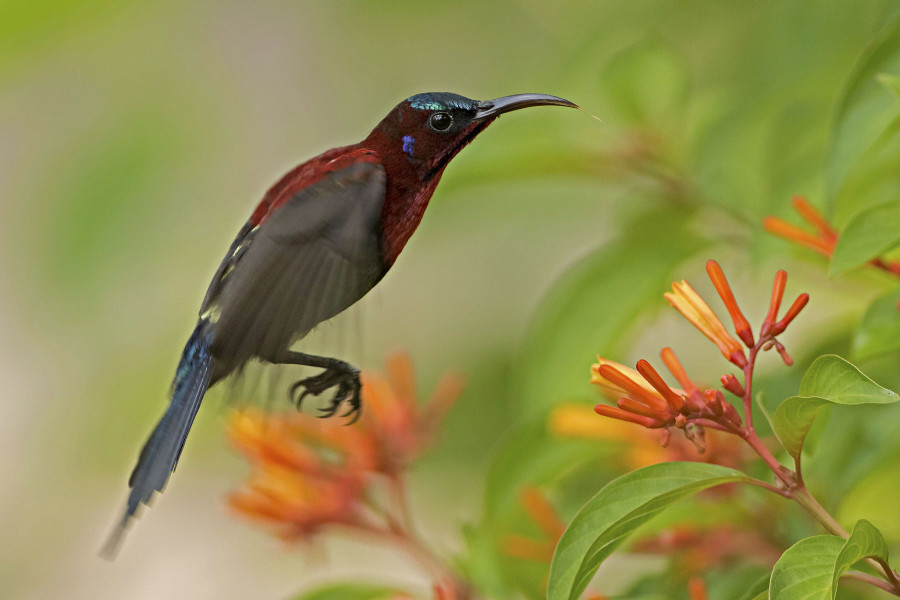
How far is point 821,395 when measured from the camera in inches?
21.5

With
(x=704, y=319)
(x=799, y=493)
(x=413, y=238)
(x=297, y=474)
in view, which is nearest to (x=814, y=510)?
(x=799, y=493)

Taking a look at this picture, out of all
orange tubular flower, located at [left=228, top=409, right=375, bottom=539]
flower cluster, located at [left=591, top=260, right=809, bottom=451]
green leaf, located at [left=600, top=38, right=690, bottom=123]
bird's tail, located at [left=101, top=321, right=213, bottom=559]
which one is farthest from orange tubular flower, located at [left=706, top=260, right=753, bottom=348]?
green leaf, located at [left=600, top=38, right=690, bottom=123]

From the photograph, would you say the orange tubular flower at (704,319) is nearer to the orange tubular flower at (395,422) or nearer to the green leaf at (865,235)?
the green leaf at (865,235)

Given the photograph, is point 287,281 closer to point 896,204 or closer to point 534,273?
point 896,204

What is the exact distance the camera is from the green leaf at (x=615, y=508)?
56cm

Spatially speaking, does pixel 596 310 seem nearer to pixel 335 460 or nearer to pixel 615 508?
pixel 335 460

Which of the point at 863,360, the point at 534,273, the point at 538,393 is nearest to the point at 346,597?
the point at 538,393

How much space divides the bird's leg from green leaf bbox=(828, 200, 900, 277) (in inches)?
13.4

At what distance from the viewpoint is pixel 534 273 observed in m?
2.47

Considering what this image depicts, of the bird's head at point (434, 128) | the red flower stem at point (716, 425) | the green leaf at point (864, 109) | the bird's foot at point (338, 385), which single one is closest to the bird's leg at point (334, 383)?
the bird's foot at point (338, 385)

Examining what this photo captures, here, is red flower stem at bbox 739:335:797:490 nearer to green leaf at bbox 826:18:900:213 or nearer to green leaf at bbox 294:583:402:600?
green leaf at bbox 826:18:900:213

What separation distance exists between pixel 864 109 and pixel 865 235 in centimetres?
15

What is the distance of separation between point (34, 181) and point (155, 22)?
0.59 metres

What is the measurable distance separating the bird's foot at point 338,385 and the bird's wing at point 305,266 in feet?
0.26
